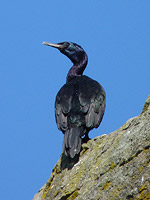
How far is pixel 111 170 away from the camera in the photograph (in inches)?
235

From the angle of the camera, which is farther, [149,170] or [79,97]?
[79,97]

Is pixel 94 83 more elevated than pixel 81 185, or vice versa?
pixel 94 83

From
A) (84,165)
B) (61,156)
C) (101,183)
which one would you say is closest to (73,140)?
A: (61,156)

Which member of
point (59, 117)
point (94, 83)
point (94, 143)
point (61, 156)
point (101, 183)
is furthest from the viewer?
point (94, 83)

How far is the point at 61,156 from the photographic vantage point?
25.1 feet

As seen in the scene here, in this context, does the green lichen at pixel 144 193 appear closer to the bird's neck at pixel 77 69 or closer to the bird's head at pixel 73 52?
the bird's neck at pixel 77 69

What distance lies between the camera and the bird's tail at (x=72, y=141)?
23.8ft

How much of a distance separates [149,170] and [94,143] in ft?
6.10

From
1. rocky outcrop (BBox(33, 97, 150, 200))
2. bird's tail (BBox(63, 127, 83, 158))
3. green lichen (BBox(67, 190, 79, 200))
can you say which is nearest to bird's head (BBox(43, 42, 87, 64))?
bird's tail (BBox(63, 127, 83, 158))

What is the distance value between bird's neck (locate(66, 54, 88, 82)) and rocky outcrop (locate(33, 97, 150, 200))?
2.97 metres

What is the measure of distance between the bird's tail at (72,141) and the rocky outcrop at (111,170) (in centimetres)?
13

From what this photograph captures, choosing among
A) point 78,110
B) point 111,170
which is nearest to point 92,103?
point 78,110

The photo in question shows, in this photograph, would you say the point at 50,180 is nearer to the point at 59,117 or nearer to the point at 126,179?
the point at 59,117

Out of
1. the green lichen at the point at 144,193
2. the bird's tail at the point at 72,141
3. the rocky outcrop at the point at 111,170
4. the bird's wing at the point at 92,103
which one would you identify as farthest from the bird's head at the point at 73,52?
the green lichen at the point at 144,193
